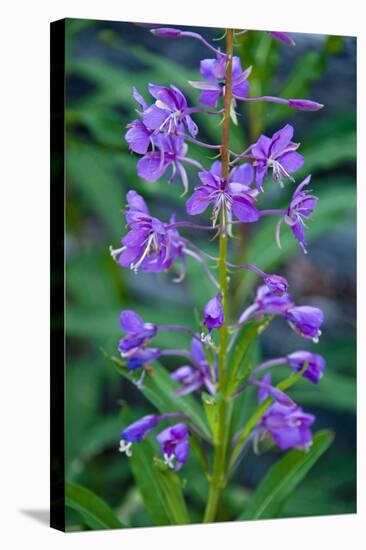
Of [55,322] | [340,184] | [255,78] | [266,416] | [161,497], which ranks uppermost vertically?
[255,78]

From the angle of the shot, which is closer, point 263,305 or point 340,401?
point 263,305

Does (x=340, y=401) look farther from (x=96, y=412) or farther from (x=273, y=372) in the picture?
(x=96, y=412)

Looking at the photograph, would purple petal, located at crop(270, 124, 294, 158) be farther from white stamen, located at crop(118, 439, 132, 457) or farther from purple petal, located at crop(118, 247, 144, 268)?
white stamen, located at crop(118, 439, 132, 457)

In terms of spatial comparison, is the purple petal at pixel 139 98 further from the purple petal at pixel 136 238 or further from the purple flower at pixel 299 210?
the purple flower at pixel 299 210

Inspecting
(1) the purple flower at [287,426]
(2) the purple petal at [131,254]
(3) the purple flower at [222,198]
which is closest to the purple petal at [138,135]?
(3) the purple flower at [222,198]

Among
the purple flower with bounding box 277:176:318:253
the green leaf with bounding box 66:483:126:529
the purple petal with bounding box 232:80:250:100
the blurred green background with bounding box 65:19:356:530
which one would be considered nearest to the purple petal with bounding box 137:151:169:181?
the purple petal with bounding box 232:80:250:100

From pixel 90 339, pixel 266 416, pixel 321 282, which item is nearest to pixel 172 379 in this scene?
pixel 266 416

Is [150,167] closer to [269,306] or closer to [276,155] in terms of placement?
[276,155]
